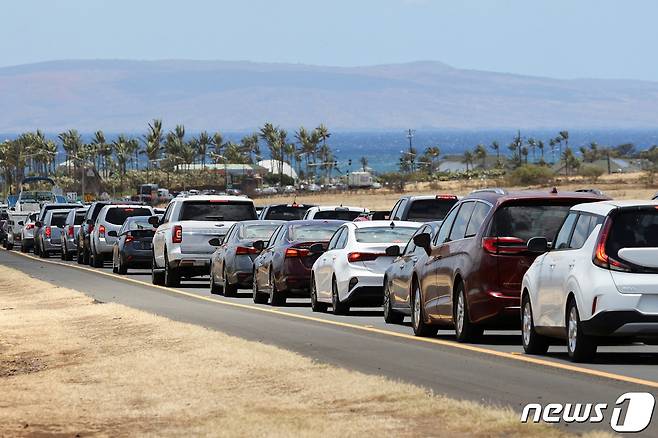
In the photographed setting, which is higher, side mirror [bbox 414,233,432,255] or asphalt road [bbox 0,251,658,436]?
side mirror [bbox 414,233,432,255]

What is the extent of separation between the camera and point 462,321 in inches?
796

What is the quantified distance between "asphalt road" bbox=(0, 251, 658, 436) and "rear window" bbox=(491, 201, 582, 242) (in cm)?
131

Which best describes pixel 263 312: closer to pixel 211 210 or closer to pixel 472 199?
pixel 472 199

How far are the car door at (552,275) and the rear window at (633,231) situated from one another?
2.62 feet

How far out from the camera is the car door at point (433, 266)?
2131cm

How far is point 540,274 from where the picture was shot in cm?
1795

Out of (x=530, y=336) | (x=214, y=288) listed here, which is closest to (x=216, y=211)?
(x=214, y=288)

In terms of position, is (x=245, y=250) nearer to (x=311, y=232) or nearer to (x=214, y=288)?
(x=214, y=288)

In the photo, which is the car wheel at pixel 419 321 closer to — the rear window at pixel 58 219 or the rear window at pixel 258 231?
the rear window at pixel 258 231

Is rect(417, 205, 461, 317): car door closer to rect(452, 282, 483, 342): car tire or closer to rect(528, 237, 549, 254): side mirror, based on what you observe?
rect(452, 282, 483, 342): car tire

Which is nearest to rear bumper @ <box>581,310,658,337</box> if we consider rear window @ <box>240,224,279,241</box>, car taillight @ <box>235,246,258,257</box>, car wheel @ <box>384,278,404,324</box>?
car wheel @ <box>384,278,404,324</box>

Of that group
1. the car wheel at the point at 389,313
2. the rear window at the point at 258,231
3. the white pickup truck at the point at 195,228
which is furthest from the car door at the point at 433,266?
the white pickup truck at the point at 195,228

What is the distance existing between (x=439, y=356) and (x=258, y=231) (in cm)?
1665

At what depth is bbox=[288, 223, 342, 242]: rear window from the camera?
3076cm
